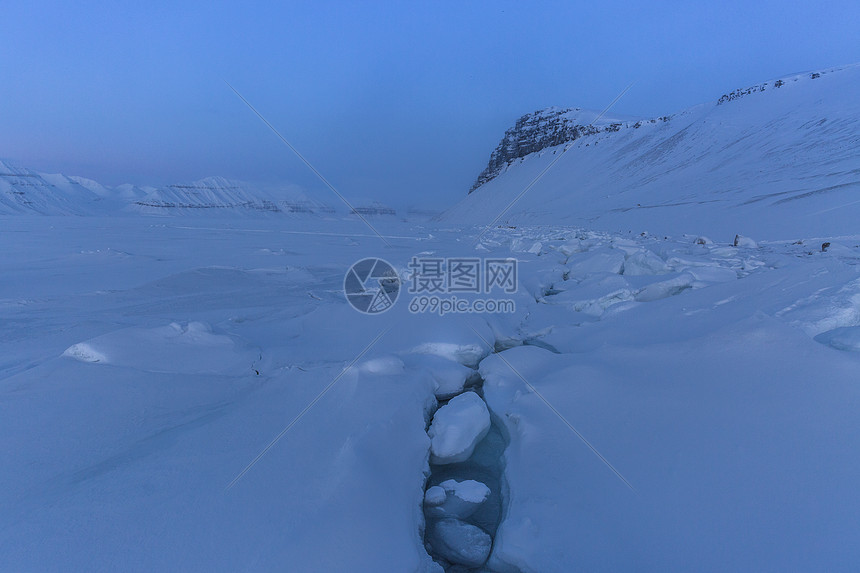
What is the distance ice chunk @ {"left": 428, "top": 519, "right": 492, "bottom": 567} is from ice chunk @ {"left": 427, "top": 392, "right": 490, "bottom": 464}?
452 mm

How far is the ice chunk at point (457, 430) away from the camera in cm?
222

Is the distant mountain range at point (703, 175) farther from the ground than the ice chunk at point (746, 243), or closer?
farther from the ground

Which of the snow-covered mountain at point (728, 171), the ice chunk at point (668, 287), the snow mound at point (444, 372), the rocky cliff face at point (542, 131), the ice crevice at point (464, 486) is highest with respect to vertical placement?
the rocky cliff face at point (542, 131)

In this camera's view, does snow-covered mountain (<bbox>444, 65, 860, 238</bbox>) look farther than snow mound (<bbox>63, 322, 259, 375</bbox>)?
Yes

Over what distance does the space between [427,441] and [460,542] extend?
0.60 meters

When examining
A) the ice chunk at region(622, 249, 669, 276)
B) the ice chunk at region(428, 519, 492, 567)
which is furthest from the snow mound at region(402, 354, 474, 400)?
the ice chunk at region(622, 249, 669, 276)

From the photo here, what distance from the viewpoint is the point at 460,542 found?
5.50 feet

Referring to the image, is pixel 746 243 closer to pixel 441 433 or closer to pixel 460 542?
pixel 441 433

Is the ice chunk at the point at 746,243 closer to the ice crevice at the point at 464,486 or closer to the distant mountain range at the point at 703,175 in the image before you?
the distant mountain range at the point at 703,175

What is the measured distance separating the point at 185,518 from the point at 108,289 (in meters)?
4.93

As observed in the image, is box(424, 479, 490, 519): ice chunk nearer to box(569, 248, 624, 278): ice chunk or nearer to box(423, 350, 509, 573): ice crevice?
box(423, 350, 509, 573): ice crevice

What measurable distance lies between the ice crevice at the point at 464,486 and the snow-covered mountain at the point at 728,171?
28.8 feet

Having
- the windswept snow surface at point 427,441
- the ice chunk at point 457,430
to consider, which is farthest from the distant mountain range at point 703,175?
the ice chunk at point 457,430

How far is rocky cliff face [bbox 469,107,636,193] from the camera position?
47.9 m
